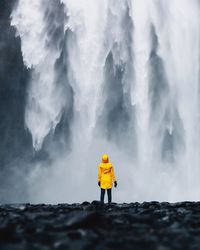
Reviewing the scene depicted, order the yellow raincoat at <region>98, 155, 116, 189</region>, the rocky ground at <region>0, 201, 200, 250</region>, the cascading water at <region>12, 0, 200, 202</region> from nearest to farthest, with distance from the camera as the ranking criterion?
the rocky ground at <region>0, 201, 200, 250</region>
the yellow raincoat at <region>98, 155, 116, 189</region>
the cascading water at <region>12, 0, 200, 202</region>

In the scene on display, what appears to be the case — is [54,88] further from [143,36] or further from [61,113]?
[143,36]

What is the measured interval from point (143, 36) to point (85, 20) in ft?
12.6

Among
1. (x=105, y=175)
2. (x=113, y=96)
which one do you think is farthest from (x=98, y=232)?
(x=113, y=96)

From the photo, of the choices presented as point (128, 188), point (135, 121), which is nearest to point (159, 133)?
point (135, 121)

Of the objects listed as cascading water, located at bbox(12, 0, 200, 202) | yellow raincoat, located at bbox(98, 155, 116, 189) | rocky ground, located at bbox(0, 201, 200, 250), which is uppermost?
cascading water, located at bbox(12, 0, 200, 202)

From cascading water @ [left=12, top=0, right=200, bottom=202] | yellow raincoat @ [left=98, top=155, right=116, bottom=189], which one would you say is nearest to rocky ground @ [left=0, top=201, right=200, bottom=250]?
yellow raincoat @ [left=98, top=155, right=116, bottom=189]

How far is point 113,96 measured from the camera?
93.7 ft

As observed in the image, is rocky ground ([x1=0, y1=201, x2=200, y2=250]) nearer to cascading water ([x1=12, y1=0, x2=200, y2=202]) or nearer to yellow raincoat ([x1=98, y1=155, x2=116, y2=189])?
yellow raincoat ([x1=98, y1=155, x2=116, y2=189])

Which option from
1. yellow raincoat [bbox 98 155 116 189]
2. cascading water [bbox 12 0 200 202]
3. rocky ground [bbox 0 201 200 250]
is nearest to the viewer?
rocky ground [bbox 0 201 200 250]

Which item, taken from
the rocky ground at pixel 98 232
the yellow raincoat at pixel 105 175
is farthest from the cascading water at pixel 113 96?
the rocky ground at pixel 98 232

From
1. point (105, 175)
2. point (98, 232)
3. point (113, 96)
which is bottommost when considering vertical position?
point (98, 232)

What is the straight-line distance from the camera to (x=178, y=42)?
29281 mm

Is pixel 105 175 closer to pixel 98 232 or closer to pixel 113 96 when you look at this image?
pixel 98 232

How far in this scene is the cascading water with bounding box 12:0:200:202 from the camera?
26844 mm
